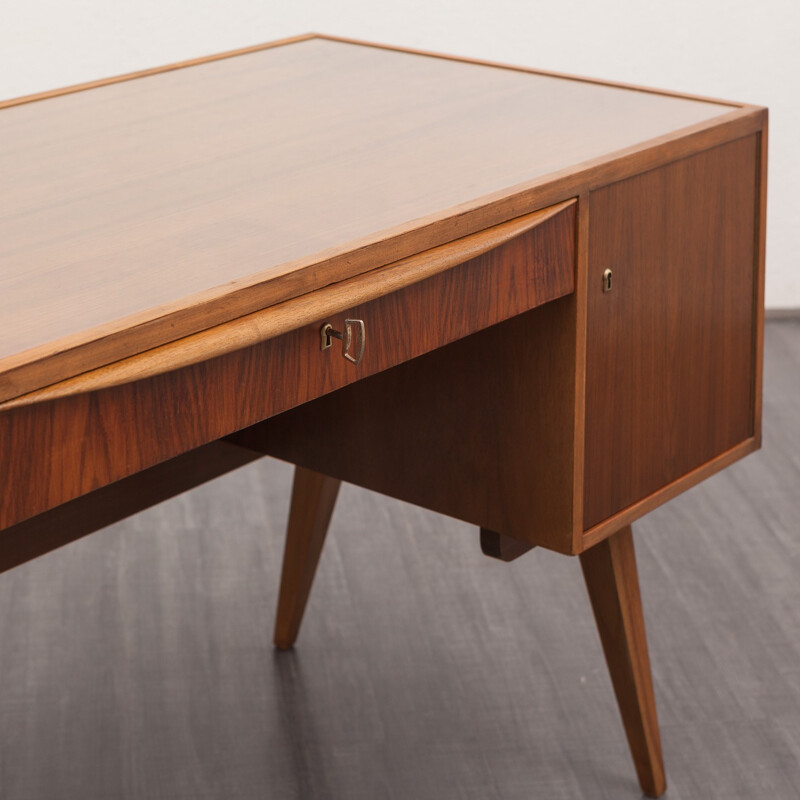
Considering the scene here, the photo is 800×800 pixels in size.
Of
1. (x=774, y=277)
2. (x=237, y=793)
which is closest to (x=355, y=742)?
(x=237, y=793)

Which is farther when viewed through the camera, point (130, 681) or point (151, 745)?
point (130, 681)

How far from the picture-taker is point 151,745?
6.87ft

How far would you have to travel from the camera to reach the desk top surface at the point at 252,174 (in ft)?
3.82

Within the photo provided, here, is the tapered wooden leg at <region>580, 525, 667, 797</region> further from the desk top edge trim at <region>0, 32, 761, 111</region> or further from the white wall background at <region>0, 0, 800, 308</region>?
the white wall background at <region>0, 0, 800, 308</region>

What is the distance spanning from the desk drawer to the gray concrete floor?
0.87 metres

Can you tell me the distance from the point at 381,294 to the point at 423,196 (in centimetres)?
19

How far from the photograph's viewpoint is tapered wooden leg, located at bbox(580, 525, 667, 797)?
6.00 feet

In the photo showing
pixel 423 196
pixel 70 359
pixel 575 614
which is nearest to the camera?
pixel 70 359

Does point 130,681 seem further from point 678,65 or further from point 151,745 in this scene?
point 678,65

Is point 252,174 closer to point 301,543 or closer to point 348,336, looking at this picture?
point 348,336

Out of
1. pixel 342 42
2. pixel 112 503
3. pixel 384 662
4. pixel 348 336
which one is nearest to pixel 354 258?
pixel 348 336

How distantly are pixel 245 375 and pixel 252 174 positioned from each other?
0.37 meters

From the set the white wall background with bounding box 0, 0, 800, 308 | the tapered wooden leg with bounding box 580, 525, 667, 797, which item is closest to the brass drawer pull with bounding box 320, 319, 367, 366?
the tapered wooden leg with bounding box 580, 525, 667, 797

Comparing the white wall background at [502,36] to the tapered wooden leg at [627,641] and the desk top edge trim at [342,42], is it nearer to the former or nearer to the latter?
the desk top edge trim at [342,42]
